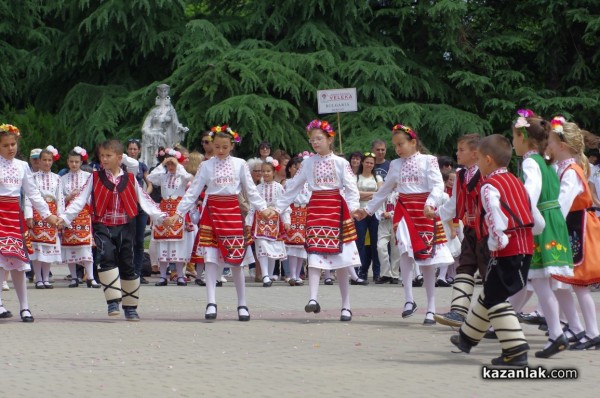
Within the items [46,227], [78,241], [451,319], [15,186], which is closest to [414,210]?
[451,319]

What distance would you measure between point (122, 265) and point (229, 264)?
104cm

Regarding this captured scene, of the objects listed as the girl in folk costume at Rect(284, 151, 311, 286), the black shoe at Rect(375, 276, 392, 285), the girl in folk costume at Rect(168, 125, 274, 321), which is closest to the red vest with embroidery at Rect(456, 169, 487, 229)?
the girl in folk costume at Rect(168, 125, 274, 321)

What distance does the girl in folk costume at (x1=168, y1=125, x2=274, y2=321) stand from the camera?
38.8 ft

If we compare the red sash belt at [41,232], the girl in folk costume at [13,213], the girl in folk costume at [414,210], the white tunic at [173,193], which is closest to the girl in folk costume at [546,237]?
the girl in folk costume at [414,210]

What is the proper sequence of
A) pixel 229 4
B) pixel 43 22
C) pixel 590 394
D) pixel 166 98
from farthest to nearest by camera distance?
1. pixel 43 22
2. pixel 229 4
3. pixel 166 98
4. pixel 590 394

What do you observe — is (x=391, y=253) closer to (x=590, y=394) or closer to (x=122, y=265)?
(x=122, y=265)

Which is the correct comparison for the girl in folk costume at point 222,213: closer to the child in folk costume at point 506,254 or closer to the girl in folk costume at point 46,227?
the child in folk costume at point 506,254

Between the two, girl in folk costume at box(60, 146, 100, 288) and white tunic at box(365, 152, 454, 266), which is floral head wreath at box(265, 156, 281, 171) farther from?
white tunic at box(365, 152, 454, 266)

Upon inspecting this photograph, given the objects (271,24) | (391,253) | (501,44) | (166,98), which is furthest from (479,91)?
(391,253)

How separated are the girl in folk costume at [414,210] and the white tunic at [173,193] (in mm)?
5315

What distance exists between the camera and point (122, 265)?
11891mm

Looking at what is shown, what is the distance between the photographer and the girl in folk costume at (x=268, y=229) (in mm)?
16969

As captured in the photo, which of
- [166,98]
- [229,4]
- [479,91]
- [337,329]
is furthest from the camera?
[229,4]

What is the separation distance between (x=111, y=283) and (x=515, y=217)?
16.4 feet
